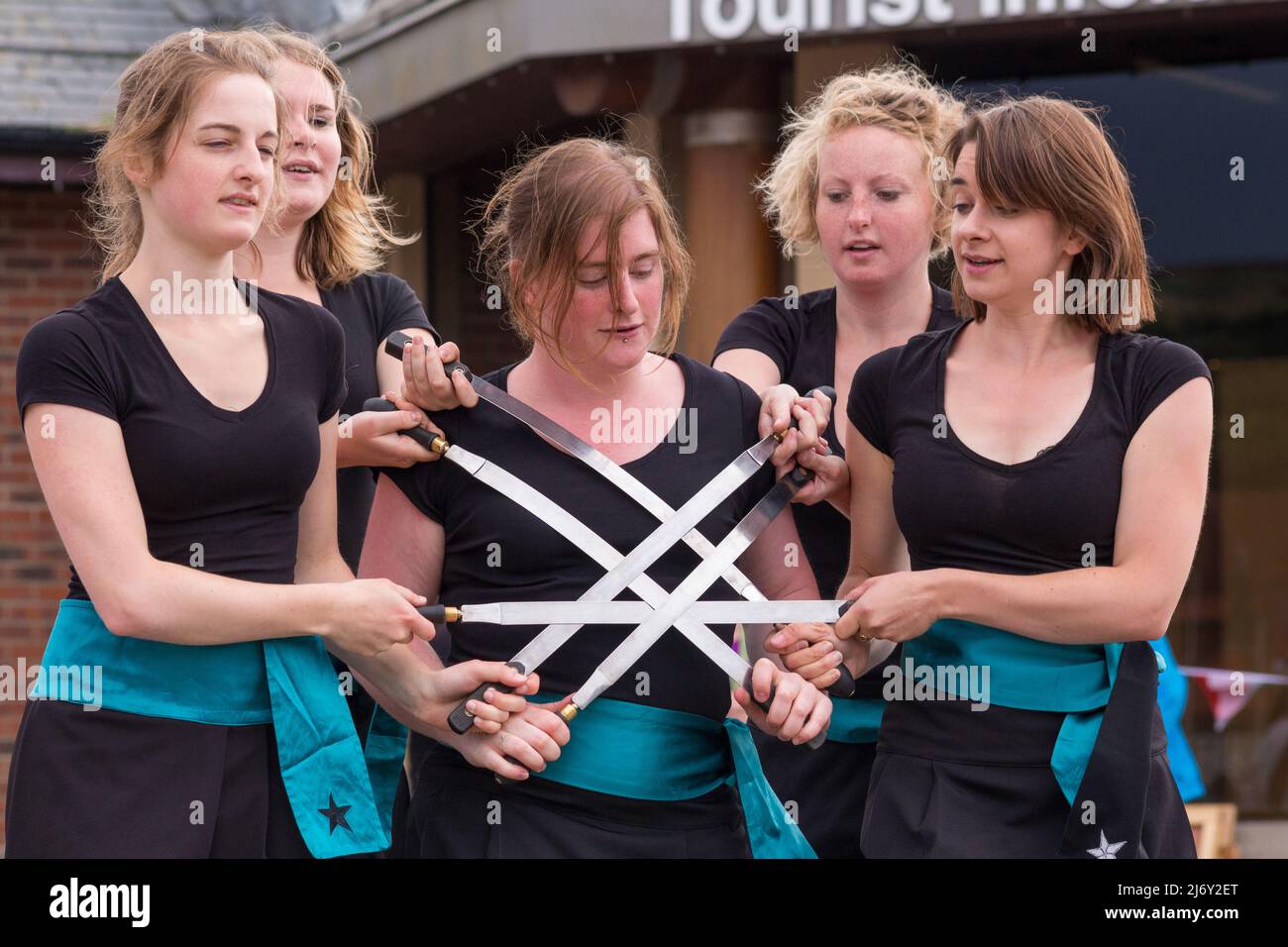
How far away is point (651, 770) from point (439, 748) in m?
0.42

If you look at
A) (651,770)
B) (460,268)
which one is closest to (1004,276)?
(651,770)

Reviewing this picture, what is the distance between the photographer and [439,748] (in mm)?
2824

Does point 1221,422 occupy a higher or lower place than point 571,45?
lower

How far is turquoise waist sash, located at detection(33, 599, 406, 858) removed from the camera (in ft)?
8.13

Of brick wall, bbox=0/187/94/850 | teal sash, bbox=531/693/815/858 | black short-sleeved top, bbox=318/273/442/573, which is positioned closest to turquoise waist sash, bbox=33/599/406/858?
teal sash, bbox=531/693/815/858

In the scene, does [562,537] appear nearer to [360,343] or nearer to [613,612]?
[613,612]

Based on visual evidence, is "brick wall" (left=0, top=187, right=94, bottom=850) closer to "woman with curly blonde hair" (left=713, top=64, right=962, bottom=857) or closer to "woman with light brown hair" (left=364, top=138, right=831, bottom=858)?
"woman with curly blonde hair" (left=713, top=64, right=962, bottom=857)

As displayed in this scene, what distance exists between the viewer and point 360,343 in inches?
136

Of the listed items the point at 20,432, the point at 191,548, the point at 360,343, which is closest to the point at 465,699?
the point at 191,548

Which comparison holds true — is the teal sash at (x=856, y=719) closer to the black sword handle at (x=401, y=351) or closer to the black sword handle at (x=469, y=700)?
the black sword handle at (x=469, y=700)

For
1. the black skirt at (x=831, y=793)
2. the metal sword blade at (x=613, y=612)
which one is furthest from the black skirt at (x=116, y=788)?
the black skirt at (x=831, y=793)

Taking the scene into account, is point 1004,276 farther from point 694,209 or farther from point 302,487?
point 694,209

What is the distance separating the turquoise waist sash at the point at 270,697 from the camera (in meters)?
2.48

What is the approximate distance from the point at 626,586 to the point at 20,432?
625cm
